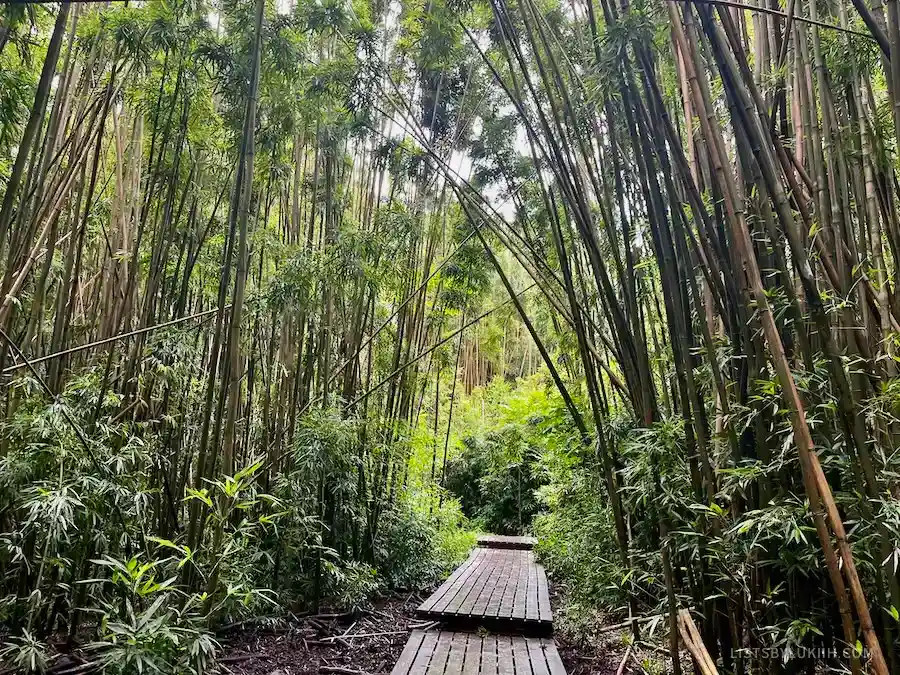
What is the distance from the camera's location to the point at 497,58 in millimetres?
3967

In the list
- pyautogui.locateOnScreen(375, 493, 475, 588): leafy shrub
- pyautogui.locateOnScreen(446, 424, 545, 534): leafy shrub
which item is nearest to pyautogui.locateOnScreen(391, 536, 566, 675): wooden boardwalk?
pyautogui.locateOnScreen(375, 493, 475, 588): leafy shrub

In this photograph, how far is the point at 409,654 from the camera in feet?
8.87

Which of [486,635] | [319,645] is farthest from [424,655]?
[319,645]

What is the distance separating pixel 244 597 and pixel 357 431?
1.93m

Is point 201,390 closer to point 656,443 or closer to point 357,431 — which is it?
point 357,431

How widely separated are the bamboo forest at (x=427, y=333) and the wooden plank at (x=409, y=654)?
0.02 metres

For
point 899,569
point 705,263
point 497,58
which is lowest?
point 899,569

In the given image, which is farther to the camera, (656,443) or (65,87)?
(65,87)

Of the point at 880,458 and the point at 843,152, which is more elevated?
the point at 843,152

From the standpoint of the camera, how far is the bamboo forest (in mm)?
1397

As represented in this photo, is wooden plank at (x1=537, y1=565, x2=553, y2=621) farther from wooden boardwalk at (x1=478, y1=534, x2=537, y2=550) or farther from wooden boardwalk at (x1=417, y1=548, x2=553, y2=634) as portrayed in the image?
wooden boardwalk at (x1=478, y1=534, x2=537, y2=550)

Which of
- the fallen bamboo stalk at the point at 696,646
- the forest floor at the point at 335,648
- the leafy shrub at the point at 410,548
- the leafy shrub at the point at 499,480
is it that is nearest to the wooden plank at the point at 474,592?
the forest floor at the point at 335,648

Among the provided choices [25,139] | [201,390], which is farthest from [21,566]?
[25,139]

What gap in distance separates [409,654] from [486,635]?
1.96 ft
